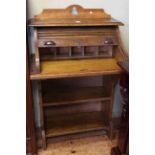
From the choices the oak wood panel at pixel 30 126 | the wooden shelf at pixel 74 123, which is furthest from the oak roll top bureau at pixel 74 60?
the oak wood panel at pixel 30 126

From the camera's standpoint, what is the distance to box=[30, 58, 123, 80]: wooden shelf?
1439 millimetres

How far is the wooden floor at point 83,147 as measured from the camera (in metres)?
1.85

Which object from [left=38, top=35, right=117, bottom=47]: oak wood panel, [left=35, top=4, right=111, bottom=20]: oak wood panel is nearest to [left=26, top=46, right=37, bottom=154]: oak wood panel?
[left=38, top=35, right=117, bottom=47]: oak wood panel

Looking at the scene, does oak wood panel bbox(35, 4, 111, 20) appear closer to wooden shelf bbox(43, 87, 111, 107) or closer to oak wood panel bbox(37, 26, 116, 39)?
oak wood panel bbox(37, 26, 116, 39)

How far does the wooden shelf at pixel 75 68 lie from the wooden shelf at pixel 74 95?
31cm

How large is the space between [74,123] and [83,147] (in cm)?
22

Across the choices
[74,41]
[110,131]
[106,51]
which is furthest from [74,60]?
[110,131]

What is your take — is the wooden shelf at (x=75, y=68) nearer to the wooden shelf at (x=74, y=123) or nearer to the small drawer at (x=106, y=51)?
the small drawer at (x=106, y=51)
